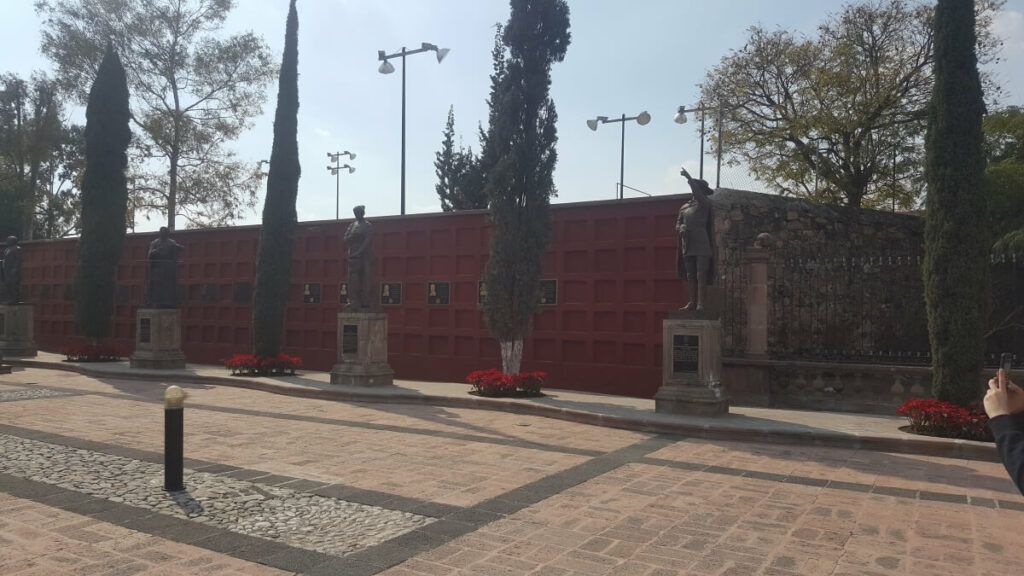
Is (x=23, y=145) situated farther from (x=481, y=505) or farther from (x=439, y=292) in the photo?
(x=481, y=505)

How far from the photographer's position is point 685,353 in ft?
33.8

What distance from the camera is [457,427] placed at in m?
9.53

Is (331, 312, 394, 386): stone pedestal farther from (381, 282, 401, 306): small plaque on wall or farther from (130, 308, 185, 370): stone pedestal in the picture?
(130, 308, 185, 370): stone pedestal

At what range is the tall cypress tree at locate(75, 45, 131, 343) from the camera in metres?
20.0

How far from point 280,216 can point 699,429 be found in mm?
11936

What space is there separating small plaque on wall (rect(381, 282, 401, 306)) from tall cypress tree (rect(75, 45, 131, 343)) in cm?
919

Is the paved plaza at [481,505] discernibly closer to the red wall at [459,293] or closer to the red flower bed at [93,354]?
the red wall at [459,293]

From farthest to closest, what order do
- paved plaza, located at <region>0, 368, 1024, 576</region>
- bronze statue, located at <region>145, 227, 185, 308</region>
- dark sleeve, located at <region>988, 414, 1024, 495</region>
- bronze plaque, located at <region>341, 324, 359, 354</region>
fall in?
bronze statue, located at <region>145, 227, 185, 308</region>, bronze plaque, located at <region>341, 324, 359, 354</region>, paved plaza, located at <region>0, 368, 1024, 576</region>, dark sleeve, located at <region>988, 414, 1024, 495</region>

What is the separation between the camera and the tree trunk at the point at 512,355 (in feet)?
42.5

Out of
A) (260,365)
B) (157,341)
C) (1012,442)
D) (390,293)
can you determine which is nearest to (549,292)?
(390,293)

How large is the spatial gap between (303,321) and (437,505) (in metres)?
13.2

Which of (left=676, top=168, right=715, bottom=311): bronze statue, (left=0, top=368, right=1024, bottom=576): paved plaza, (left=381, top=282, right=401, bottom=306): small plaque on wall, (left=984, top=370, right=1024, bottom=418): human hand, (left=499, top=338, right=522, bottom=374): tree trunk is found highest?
(left=676, top=168, right=715, bottom=311): bronze statue

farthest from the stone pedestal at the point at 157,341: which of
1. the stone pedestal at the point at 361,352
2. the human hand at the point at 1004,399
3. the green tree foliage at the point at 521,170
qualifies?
the human hand at the point at 1004,399

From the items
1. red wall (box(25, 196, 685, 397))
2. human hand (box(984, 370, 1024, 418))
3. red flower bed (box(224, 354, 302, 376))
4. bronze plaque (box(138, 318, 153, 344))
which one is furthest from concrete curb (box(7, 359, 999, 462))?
human hand (box(984, 370, 1024, 418))
